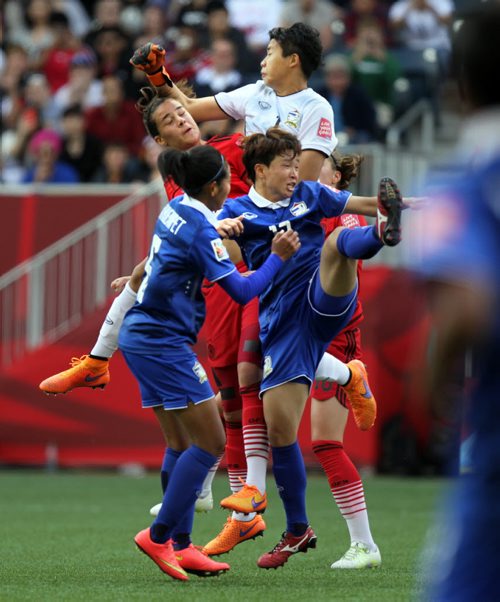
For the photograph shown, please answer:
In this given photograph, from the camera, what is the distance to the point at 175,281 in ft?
19.9

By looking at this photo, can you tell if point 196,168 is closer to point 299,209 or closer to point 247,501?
point 299,209

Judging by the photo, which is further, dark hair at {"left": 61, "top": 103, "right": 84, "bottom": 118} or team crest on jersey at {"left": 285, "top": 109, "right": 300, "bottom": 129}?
dark hair at {"left": 61, "top": 103, "right": 84, "bottom": 118}

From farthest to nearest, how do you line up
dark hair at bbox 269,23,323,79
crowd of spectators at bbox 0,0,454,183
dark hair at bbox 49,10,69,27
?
dark hair at bbox 49,10,69,27 < crowd of spectators at bbox 0,0,454,183 < dark hair at bbox 269,23,323,79

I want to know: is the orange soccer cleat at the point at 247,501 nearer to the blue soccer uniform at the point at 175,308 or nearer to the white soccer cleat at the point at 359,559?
the blue soccer uniform at the point at 175,308

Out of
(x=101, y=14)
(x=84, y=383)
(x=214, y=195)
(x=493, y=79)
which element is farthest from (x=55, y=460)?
(x=493, y=79)

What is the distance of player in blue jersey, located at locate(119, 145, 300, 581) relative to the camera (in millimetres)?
5934

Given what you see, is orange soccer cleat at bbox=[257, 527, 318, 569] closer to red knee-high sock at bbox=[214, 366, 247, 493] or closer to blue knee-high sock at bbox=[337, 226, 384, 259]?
red knee-high sock at bbox=[214, 366, 247, 493]

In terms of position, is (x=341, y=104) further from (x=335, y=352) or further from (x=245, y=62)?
(x=335, y=352)

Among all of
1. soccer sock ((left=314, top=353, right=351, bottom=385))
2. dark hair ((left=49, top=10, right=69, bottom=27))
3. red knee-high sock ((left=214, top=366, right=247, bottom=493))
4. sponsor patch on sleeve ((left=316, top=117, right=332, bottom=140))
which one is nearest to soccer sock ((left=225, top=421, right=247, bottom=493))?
red knee-high sock ((left=214, top=366, right=247, bottom=493))

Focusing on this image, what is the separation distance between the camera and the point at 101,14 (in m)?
17.9

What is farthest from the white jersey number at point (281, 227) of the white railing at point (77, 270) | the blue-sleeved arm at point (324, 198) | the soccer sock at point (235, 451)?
the white railing at point (77, 270)

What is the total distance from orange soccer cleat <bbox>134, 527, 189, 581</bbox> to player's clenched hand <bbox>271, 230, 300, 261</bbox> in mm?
1355

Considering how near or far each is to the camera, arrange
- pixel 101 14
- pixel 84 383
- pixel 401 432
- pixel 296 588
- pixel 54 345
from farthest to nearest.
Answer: pixel 101 14 → pixel 54 345 → pixel 401 432 → pixel 84 383 → pixel 296 588

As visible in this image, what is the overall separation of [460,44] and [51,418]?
12.0m
